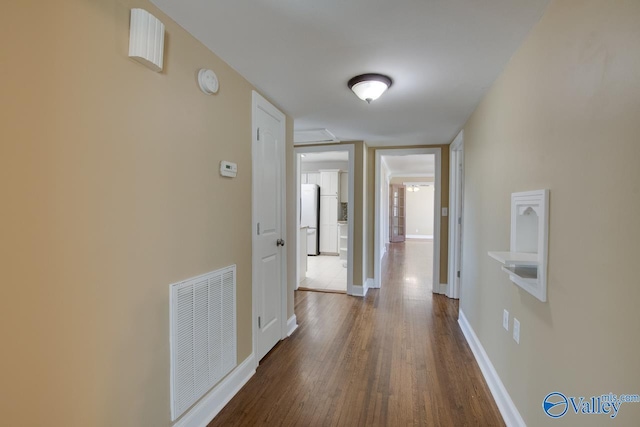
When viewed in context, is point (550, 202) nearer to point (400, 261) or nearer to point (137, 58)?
point (137, 58)

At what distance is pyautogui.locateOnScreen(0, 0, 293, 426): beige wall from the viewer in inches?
35.6

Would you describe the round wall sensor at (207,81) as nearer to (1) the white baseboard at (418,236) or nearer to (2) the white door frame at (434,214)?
(2) the white door frame at (434,214)

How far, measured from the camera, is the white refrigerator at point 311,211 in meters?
7.41

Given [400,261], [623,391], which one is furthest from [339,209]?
[623,391]

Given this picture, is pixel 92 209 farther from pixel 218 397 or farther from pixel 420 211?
pixel 420 211

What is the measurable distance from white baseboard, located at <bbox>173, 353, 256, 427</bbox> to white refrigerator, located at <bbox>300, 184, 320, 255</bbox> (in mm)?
5182

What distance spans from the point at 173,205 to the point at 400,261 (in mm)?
6196

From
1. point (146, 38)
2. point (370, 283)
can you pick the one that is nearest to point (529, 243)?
point (146, 38)

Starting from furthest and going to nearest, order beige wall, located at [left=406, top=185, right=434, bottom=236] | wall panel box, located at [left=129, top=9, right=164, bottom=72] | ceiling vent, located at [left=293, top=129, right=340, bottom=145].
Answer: beige wall, located at [left=406, top=185, right=434, bottom=236] → ceiling vent, located at [left=293, top=129, right=340, bottom=145] → wall panel box, located at [left=129, top=9, right=164, bottom=72]

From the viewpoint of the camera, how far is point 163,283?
146 cm

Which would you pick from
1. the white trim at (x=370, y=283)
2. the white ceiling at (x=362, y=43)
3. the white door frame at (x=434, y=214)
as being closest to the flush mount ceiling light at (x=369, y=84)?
the white ceiling at (x=362, y=43)

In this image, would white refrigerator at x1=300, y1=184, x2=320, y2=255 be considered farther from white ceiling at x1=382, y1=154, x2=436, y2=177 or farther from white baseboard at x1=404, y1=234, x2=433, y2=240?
white baseboard at x1=404, y1=234, x2=433, y2=240

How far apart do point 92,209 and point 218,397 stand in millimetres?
1397

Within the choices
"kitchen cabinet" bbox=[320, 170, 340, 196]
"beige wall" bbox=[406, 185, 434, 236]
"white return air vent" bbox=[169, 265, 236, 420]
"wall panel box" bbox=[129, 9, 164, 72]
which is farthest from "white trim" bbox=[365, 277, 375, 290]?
"beige wall" bbox=[406, 185, 434, 236]
